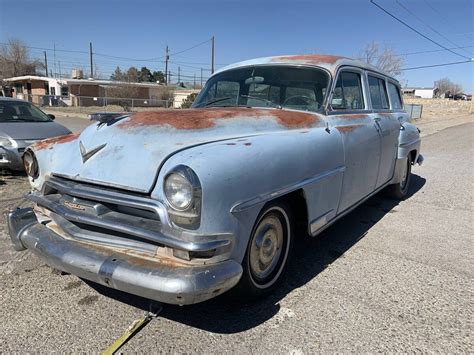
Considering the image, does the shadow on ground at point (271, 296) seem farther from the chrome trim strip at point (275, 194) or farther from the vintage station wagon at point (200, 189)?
the chrome trim strip at point (275, 194)

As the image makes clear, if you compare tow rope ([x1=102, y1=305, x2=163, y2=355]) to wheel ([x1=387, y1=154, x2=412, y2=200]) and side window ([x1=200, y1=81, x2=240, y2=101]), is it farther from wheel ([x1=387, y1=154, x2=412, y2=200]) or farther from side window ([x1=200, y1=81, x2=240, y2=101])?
wheel ([x1=387, y1=154, x2=412, y2=200])

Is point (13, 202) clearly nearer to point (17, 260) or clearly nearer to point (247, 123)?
point (17, 260)

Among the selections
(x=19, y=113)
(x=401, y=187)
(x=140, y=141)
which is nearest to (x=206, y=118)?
(x=140, y=141)

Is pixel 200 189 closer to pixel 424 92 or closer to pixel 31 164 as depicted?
pixel 31 164

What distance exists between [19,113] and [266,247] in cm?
677

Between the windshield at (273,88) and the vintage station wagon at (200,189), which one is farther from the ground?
the windshield at (273,88)

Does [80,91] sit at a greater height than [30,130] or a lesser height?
greater

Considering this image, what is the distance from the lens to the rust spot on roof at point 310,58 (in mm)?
3977

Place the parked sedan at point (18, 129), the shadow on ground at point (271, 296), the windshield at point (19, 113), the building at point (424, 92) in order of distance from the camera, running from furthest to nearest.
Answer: the building at point (424, 92)
the windshield at point (19, 113)
the parked sedan at point (18, 129)
the shadow on ground at point (271, 296)

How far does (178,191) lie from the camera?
2260 mm

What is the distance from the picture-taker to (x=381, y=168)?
4.62 m

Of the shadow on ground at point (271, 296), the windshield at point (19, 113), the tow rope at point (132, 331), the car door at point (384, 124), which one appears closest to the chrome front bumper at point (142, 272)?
the tow rope at point (132, 331)

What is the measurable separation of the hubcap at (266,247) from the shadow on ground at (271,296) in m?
0.23

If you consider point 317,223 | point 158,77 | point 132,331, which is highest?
point 158,77
